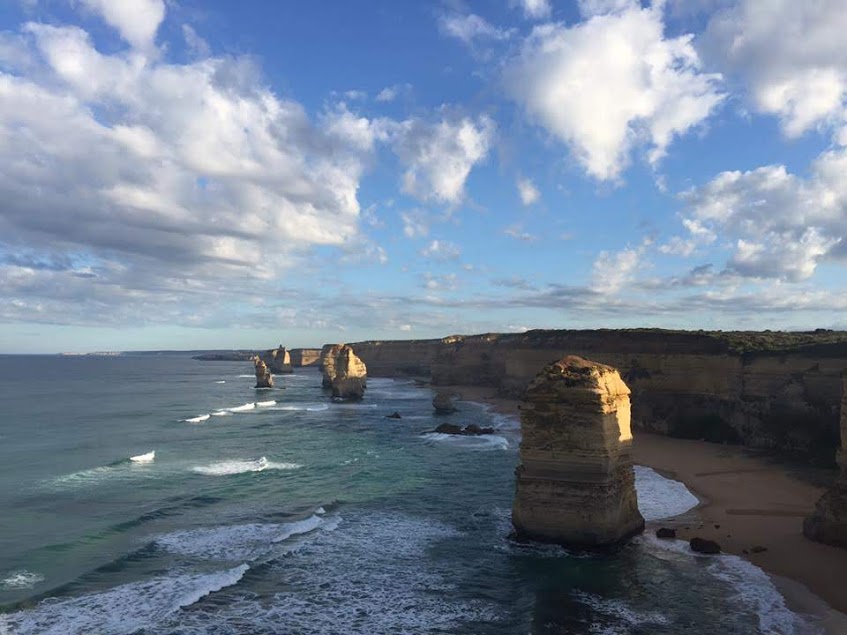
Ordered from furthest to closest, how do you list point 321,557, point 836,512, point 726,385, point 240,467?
1. point 726,385
2. point 240,467
3. point 321,557
4. point 836,512

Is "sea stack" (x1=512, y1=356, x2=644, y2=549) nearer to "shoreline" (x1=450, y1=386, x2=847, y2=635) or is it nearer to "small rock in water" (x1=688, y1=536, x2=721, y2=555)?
"small rock in water" (x1=688, y1=536, x2=721, y2=555)

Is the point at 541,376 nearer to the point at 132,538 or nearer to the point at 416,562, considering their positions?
the point at 416,562

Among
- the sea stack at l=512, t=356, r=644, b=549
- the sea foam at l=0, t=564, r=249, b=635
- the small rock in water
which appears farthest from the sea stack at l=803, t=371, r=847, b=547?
the sea foam at l=0, t=564, r=249, b=635

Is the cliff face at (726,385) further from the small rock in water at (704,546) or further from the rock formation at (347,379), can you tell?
the rock formation at (347,379)

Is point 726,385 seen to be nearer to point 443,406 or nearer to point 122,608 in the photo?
point 443,406

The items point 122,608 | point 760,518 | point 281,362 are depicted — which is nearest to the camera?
point 122,608

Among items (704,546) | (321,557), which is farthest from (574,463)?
(321,557)
